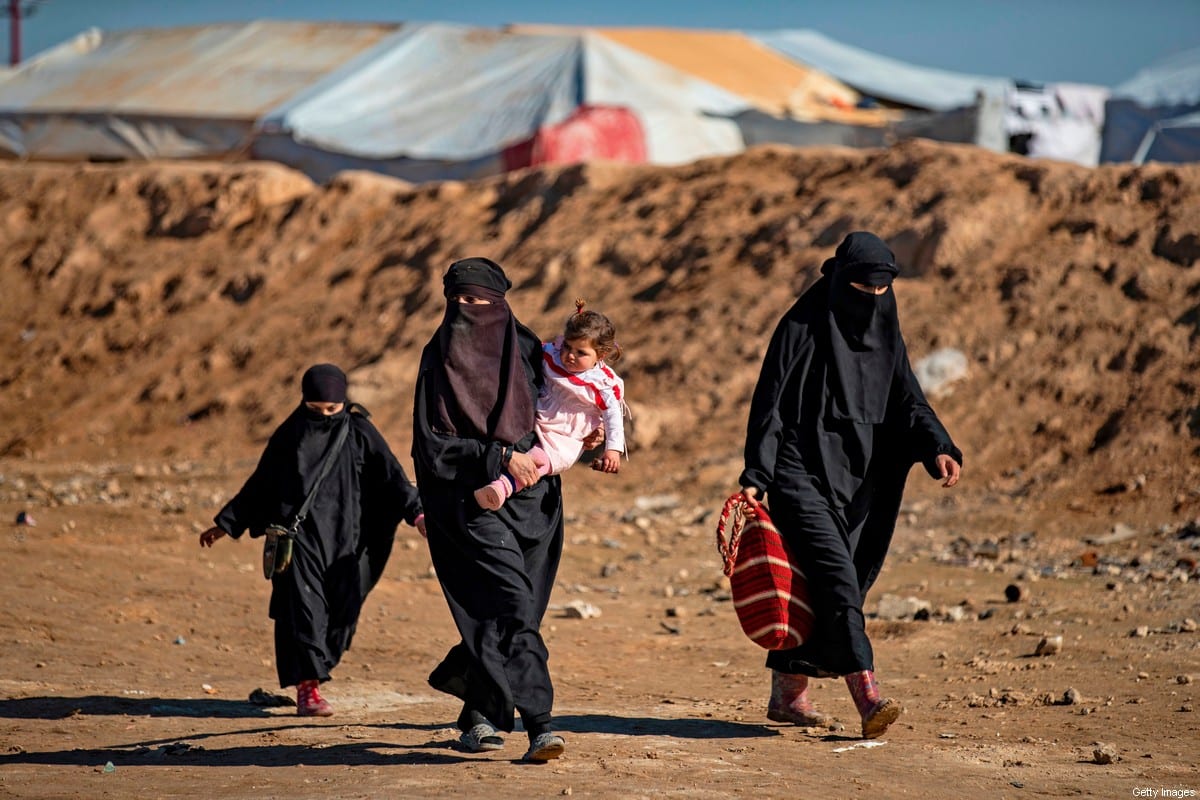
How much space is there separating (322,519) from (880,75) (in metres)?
26.6

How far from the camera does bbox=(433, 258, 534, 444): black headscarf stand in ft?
14.1

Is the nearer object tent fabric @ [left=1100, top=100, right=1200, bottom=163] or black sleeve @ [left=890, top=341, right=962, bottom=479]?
black sleeve @ [left=890, top=341, right=962, bottom=479]

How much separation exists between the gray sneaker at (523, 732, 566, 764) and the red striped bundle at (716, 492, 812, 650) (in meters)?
0.73

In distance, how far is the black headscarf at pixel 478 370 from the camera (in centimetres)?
430

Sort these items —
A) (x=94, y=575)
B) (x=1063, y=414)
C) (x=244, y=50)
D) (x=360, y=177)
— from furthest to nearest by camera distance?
(x=244, y=50) → (x=360, y=177) → (x=1063, y=414) → (x=94, y=575)

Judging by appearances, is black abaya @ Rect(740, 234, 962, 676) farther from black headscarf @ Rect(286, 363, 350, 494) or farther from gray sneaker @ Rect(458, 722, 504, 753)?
black headscarf @ Rect(286, 363, 350, 494)

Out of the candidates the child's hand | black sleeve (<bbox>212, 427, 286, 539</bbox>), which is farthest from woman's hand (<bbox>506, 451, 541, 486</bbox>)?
black sleeve (<bbox>212, 427, 286, 539</bbox>)

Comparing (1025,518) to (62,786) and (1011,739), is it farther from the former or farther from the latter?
(62,786)

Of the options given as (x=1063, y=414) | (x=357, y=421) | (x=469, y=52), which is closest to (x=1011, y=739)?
(x=357, y=421)

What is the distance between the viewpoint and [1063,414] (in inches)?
392

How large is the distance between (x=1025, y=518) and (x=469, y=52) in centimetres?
1520

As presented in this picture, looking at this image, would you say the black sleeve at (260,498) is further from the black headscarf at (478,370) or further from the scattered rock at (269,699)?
the black headscarf at (478,370)

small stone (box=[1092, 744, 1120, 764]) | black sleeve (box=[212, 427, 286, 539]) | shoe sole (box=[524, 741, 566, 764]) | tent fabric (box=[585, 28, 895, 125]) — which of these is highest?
tent fabric (box=[585, 28, 895, 125])

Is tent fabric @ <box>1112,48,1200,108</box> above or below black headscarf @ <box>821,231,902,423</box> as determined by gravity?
above
